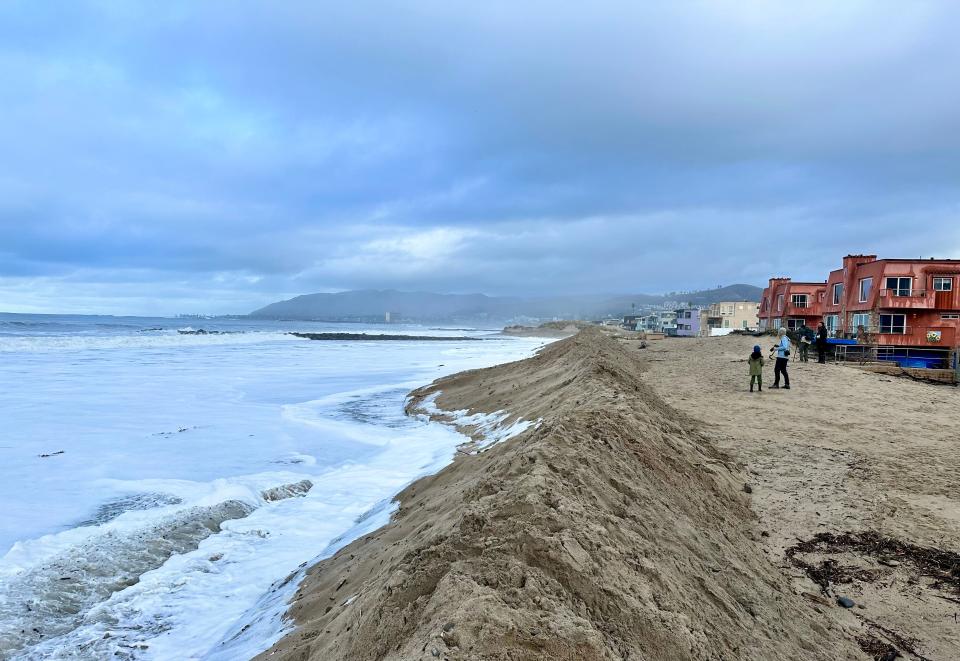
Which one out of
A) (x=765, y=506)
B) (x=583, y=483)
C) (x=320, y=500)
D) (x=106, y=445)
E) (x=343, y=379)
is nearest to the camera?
(x=583, y=483)

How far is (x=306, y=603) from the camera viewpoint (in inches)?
178

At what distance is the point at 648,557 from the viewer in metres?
3.74

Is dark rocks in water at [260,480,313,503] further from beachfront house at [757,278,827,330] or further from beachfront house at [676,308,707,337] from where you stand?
beachfront house at [676,308,707,337]

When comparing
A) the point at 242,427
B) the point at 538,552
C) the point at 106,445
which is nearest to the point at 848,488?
the point at 538,552

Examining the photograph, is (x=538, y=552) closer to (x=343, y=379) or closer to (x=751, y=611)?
(x=751, y=611)

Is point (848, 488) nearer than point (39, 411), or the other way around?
point (848, 488)

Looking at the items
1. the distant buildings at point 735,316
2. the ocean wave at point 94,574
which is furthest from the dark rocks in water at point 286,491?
the distant buildings at point 735,316

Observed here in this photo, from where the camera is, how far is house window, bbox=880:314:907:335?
104 ft

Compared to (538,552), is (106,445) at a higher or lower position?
lower

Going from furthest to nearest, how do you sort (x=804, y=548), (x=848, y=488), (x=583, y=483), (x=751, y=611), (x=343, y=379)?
(x=343, y=379) < (x=848, y=488) < (x=804, y=548) < (x=583, y=483) < (x=751, y=611)

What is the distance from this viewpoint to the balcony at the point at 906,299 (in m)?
30.9

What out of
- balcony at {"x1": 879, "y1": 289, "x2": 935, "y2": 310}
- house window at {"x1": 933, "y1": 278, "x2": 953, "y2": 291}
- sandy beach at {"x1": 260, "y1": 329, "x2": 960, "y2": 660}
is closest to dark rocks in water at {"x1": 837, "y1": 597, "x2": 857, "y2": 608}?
sandy beach at {"x1": 260, "y1": 329, "x2": 960, "y2": 660}

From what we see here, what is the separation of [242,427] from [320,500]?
551 centimetres

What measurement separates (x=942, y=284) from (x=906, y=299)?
2.25 metres
